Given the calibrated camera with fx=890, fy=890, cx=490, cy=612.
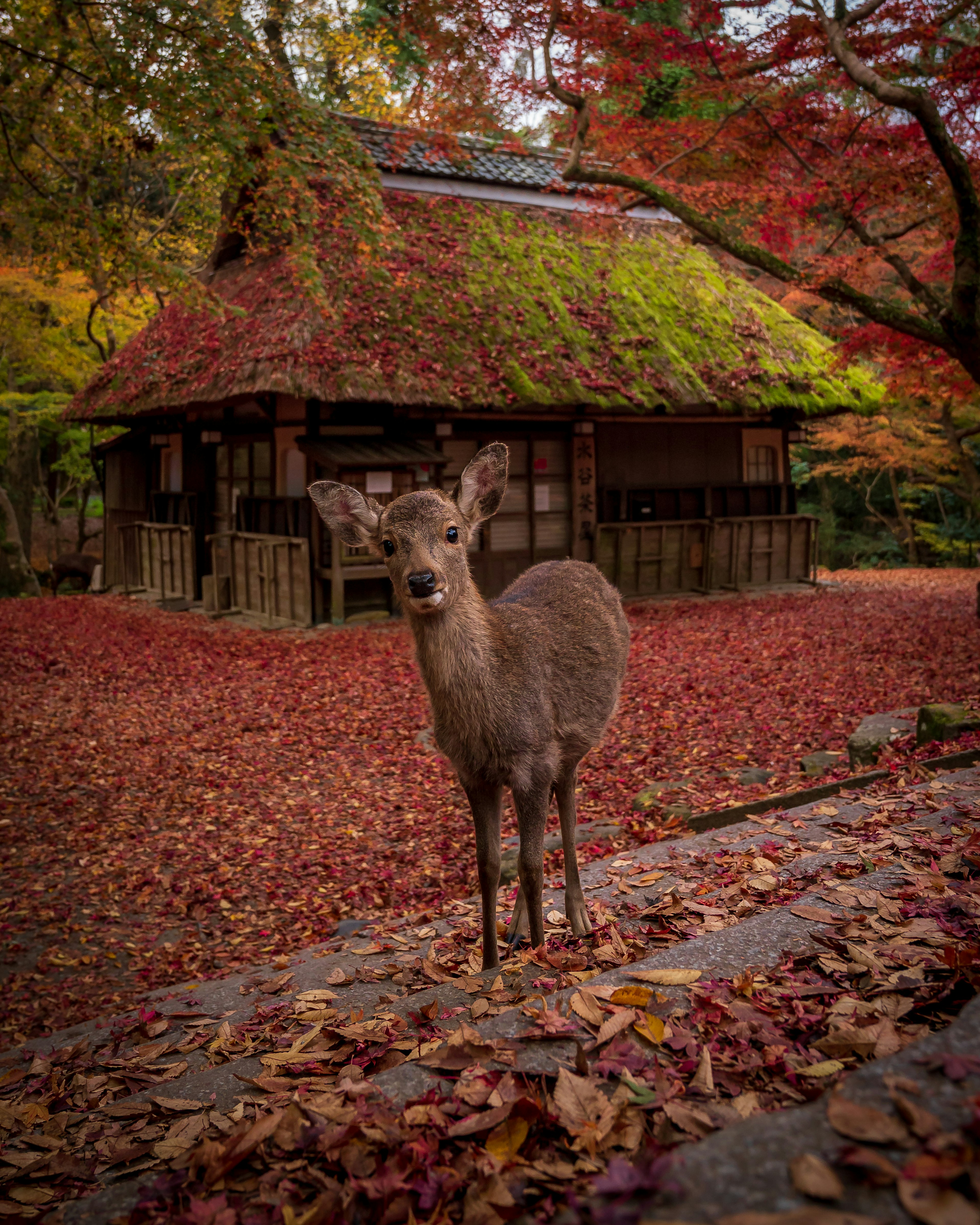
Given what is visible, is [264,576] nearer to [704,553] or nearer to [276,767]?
[276,767]

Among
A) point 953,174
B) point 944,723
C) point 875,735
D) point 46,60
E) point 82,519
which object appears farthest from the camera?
point 82,519

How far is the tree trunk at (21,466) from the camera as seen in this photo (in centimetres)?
2055

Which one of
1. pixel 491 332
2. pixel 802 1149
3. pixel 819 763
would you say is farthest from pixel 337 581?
pixel 802 1149

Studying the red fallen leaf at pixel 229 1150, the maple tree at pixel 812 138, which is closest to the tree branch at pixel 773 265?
the maple tree at pixel 812 138

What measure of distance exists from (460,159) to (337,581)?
26.9ft

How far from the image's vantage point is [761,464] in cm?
1812

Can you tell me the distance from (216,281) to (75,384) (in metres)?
5.46

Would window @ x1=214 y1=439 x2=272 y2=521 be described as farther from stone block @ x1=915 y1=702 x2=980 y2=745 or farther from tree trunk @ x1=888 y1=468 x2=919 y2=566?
tree trunk @ x1=888 y1=468 x2=919 y2=566

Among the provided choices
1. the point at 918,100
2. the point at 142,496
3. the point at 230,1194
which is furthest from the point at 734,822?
the point at 142,496

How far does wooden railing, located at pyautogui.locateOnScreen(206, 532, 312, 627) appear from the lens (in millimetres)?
13141

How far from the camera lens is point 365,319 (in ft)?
44.5

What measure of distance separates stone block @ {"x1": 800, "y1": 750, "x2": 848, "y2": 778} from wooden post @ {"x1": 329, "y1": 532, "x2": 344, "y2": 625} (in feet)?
25.2

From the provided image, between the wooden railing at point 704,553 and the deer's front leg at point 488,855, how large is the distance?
11.6 meters

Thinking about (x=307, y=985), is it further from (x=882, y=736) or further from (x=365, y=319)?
(x=365, y=319)
